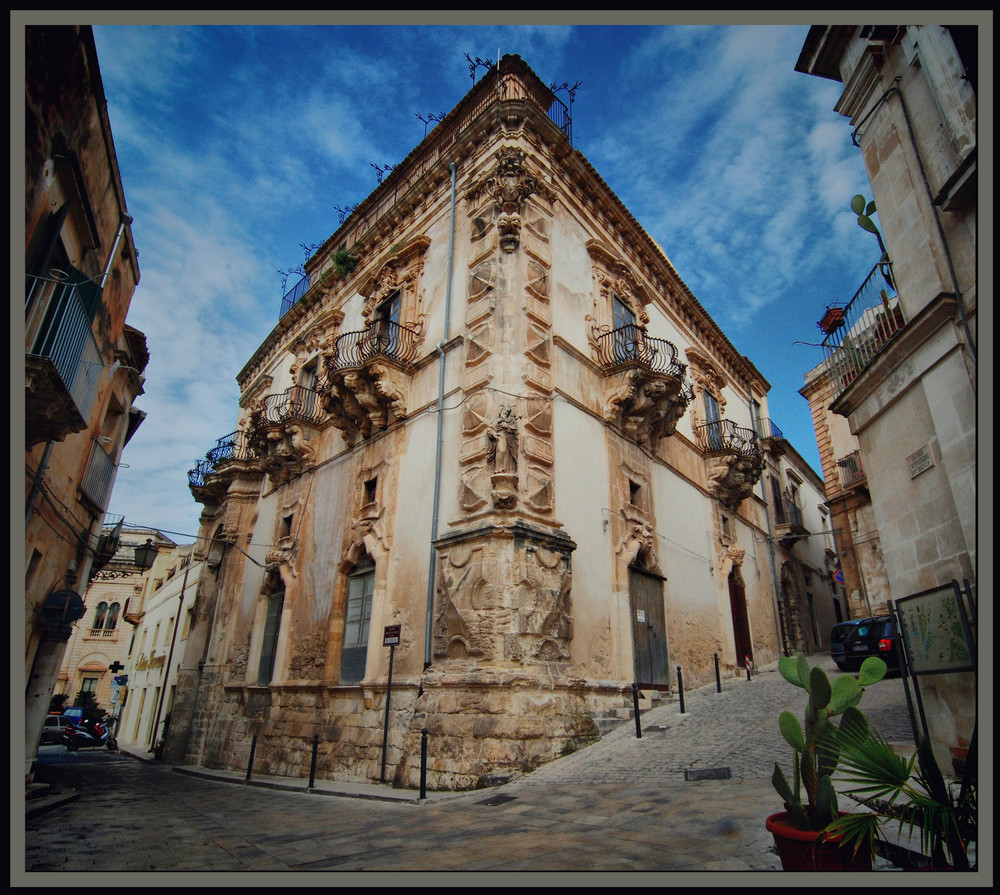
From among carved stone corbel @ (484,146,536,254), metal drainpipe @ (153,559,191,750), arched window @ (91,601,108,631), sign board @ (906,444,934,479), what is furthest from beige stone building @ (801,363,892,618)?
arched window @ (91,601,108,631)

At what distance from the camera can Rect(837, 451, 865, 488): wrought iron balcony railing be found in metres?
20.7

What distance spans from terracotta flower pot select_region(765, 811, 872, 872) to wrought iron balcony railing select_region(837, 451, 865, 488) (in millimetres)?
20190

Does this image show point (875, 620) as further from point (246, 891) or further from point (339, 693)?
point (246, 891)

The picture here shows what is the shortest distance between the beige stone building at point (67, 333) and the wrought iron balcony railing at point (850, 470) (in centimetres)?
2143

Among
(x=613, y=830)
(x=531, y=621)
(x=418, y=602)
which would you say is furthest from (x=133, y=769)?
(x=613, y=830)

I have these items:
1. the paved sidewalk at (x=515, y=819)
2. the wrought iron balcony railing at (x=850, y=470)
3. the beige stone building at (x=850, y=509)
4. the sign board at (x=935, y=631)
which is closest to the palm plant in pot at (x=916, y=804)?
the paved sidewalk at (x=515, y=819)

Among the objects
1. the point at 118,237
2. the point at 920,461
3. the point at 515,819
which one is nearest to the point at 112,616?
the point at 118,237

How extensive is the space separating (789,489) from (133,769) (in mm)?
25083

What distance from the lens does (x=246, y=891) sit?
7.70 feet

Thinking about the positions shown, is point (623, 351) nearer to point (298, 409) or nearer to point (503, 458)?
point (503, 458)

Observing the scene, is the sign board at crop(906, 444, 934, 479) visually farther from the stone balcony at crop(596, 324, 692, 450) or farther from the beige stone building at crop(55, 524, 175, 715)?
the beige stone building at crop(55, 524, 175, 715)

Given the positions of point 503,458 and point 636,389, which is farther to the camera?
point 636,389

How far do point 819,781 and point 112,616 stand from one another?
47886 mm

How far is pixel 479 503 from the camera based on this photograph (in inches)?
383
